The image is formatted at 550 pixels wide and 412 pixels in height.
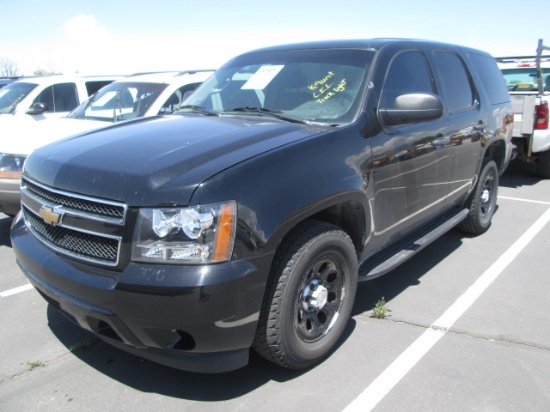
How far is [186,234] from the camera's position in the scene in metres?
2.44

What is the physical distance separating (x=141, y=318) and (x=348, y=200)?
1.42 metres

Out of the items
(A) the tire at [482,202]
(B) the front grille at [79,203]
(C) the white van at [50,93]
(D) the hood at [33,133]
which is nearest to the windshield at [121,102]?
(D) the hood at [33,133]

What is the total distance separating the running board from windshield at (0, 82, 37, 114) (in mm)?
7502

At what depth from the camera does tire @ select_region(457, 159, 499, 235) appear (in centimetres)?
545

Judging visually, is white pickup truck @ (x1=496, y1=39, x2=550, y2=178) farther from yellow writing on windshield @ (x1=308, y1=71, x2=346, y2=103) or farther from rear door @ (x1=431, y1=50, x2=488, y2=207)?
yellow writing on windshield @ (x1=308, y1=71, x2=346, y2=103)

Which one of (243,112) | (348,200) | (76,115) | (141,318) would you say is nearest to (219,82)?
(243,112)

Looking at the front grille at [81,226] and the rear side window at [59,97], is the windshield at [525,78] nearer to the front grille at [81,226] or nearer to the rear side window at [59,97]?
the rear side window at [59,97]

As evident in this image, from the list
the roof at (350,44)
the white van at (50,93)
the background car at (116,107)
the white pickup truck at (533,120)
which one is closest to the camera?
the roof at (350,44)

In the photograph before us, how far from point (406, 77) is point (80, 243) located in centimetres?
271

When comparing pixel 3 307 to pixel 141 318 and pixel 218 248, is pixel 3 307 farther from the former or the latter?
pixel 218 248

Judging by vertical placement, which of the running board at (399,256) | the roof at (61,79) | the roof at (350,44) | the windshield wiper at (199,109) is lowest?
the running board at (399,256)

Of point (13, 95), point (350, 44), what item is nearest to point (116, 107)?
point (13, 95)

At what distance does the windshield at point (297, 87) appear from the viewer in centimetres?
356

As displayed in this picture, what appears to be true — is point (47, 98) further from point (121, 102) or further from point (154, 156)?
point (154, 156)
